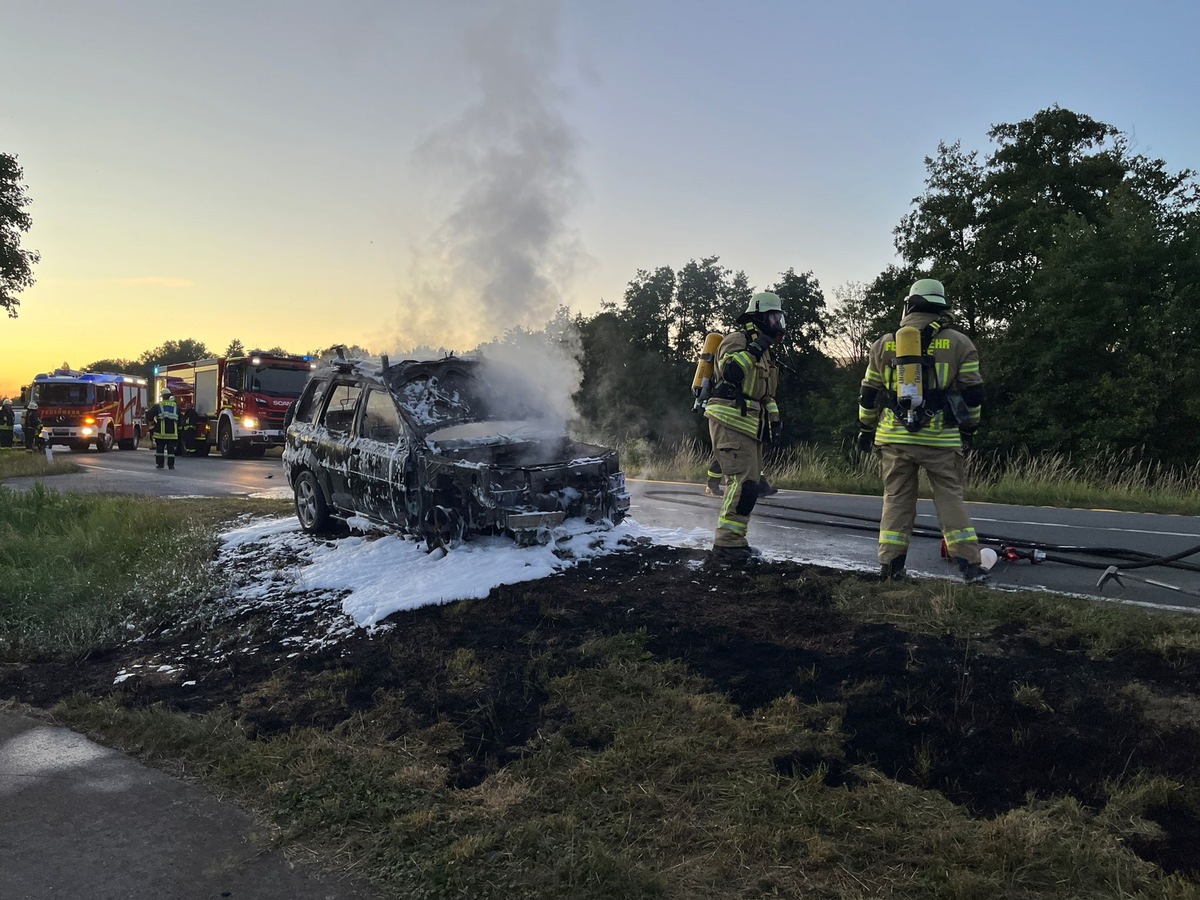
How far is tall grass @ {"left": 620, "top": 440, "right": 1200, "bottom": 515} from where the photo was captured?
1151cm

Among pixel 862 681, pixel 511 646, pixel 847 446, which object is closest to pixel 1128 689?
pixel 862 681

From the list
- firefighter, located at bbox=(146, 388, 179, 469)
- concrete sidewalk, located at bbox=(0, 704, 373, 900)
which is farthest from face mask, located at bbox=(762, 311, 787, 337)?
firefighter, located at bbox=(146, 388, 179, 469)

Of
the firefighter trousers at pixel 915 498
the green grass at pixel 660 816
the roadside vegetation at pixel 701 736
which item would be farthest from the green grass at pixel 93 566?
the firefighter trousers at pixel 915 498

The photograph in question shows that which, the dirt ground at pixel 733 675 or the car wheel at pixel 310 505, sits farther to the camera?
the car wheel at pixel 310 505

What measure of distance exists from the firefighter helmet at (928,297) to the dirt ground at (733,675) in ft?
6.42

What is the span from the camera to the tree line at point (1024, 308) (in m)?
23.0

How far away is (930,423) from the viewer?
566 centimetres

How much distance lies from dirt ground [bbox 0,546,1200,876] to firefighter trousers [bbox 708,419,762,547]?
46 cm

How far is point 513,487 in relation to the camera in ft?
21.0

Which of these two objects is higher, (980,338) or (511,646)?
(980,338)

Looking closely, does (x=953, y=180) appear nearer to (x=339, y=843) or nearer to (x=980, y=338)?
(x=980, y=338)

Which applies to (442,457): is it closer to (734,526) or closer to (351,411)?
(351,411)

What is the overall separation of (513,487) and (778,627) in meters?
2.47

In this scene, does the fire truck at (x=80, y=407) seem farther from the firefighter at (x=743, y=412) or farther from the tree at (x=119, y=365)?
the tree at (x=119, y=365)
